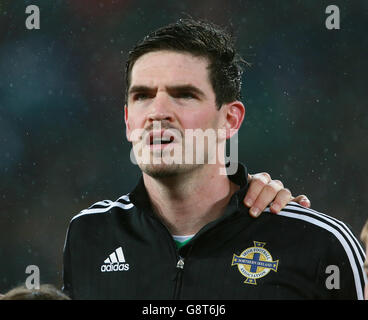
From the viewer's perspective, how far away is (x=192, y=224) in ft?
9.21

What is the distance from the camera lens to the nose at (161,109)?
267 cm

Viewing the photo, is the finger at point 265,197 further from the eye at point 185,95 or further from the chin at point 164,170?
the eye at point 185,95

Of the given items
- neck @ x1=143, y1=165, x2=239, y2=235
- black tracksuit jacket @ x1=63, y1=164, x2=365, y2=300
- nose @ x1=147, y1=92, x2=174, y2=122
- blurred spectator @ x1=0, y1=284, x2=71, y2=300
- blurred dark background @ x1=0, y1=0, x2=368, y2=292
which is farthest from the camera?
blurred dark background @ x1=0, y1=0, x2=368, y2=292

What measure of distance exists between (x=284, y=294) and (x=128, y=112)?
112 centimetres

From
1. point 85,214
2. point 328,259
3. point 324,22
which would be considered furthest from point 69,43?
point 328,259

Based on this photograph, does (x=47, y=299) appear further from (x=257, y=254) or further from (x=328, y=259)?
(x=328, y=259)

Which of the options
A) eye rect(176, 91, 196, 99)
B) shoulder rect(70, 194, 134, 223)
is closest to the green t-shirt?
shoulder rect(70, 194, 134, 223)

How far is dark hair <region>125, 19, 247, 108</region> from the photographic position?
2854mm

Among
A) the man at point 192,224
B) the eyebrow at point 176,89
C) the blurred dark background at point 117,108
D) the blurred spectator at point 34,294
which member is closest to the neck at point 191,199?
the man at point 192,224

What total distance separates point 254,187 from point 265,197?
0.09 m

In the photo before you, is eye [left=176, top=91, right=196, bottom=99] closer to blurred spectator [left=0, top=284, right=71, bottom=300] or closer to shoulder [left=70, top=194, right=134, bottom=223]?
shoulder [left=70, top=194, right=134, bottom=223]

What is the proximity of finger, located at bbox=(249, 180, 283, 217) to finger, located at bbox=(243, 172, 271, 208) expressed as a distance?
0.06 feet

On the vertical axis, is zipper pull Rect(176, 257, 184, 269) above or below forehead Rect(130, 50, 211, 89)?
below

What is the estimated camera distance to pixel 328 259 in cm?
258
